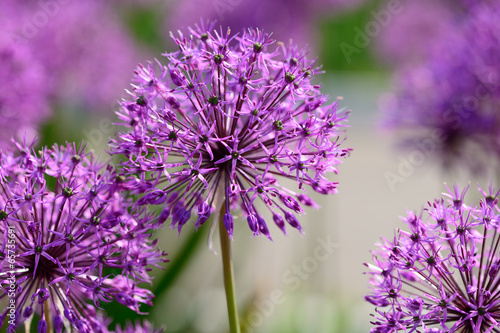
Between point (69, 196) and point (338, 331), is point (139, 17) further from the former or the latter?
point (69, 196)

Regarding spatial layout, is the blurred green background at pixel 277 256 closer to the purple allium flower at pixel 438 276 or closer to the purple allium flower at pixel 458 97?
the purple allium flower at pixel 458 97
